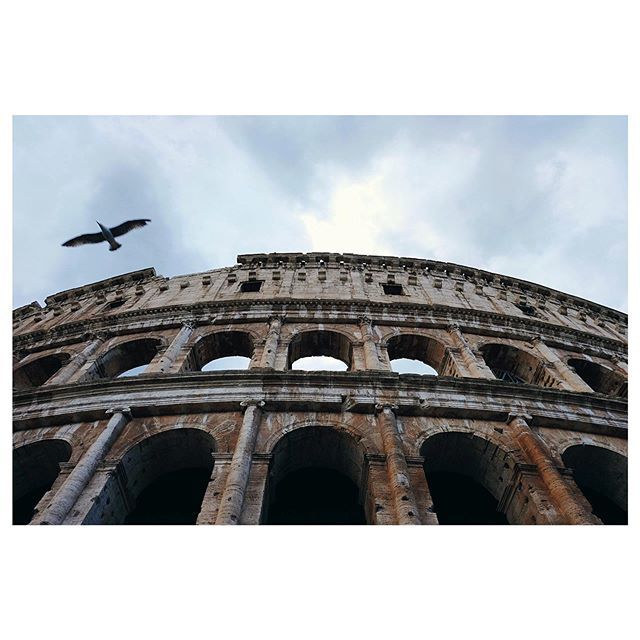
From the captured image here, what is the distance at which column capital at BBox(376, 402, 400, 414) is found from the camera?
32.1 ft

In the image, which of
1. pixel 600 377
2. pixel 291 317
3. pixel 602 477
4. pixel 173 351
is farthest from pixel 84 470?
pixel 600 377

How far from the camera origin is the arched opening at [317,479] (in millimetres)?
9336

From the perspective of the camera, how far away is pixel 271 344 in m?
12.7

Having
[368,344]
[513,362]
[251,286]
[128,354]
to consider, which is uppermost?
[251,286]

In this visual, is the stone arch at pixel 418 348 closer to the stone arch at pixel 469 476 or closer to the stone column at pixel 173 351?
the stone arch at pixel 469 476

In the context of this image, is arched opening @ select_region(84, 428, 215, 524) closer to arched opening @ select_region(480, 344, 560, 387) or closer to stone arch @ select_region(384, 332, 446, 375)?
stone arch @ select_region(384, 332, 446, 375)

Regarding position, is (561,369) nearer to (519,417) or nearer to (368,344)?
(519,417)

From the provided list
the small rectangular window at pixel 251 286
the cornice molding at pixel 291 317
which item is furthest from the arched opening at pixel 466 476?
the small rectangular window at pixel 251 286

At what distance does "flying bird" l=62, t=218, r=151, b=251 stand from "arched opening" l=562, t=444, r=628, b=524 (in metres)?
14.4

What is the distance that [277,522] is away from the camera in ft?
30.6

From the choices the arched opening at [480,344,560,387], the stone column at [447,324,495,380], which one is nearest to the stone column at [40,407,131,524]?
the stone column at [447,324,495,380]

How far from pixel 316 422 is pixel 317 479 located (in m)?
1.38

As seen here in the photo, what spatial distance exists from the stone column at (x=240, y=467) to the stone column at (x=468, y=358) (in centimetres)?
556

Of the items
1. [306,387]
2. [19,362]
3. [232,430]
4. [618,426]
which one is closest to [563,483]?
[618,426]
